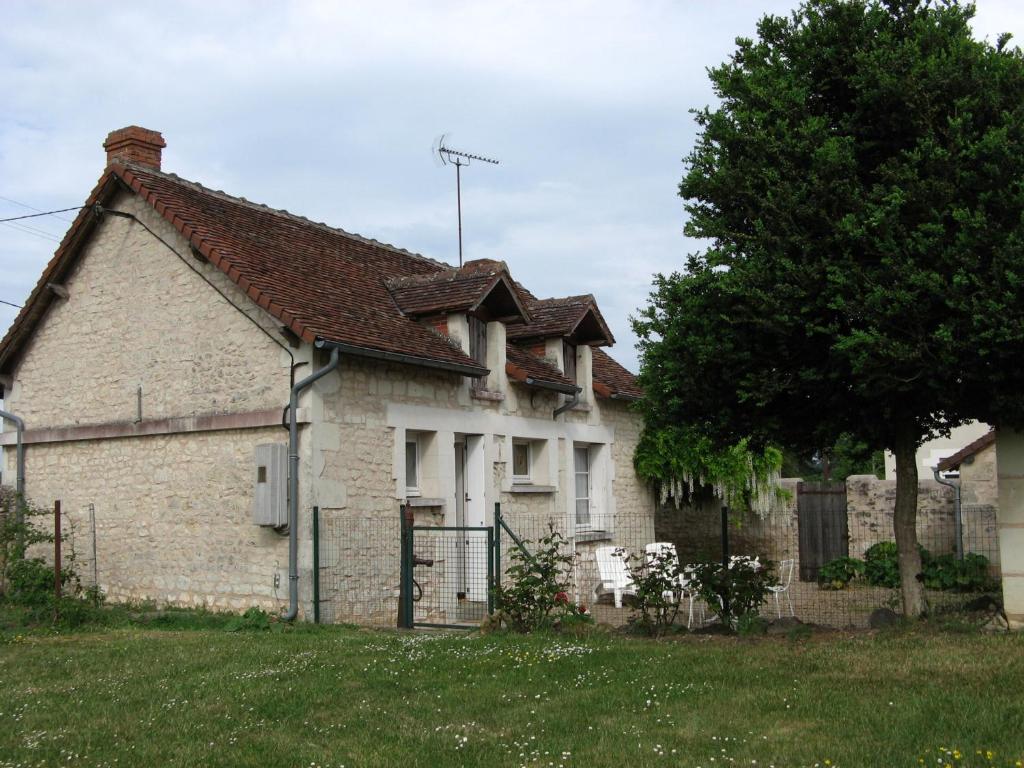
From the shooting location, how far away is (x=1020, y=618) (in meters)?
10.0

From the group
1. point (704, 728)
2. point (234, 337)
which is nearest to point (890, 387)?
point (704, 728)

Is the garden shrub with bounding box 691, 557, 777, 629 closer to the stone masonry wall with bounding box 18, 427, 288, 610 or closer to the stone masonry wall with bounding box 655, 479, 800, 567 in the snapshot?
the stone masonry wall with bounding box 18, 427, 288, 610

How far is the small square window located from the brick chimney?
676 cm

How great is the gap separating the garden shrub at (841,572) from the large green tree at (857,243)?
8320mm

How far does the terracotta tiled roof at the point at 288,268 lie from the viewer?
42.5ft

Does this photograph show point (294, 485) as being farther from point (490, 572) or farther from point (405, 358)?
point (490, 572)

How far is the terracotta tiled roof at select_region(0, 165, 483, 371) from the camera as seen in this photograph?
13.0 metres

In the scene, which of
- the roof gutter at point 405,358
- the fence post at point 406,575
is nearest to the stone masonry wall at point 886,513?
the roof gutter at point 405,358

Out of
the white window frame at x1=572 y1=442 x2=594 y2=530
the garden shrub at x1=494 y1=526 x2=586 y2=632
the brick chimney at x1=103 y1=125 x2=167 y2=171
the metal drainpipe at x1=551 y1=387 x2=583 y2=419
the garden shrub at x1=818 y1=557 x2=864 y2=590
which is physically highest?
the brick chimney at x1=103 y1=125 x2=167 y2=171

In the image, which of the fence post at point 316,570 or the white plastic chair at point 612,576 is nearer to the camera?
the fence post at point 316,570

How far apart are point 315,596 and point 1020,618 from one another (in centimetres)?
740

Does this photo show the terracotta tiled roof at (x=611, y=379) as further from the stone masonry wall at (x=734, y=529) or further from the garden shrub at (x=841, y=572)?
the garden shrub at (x=841, y=572)

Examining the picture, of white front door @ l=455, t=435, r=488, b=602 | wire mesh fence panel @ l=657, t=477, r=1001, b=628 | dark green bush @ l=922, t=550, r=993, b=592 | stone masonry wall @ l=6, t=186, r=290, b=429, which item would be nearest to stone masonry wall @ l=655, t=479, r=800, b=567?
wire mesh fence panel @ l=657, t=477, r=1001, b=628

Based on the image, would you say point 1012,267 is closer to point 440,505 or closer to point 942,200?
point 942,200
